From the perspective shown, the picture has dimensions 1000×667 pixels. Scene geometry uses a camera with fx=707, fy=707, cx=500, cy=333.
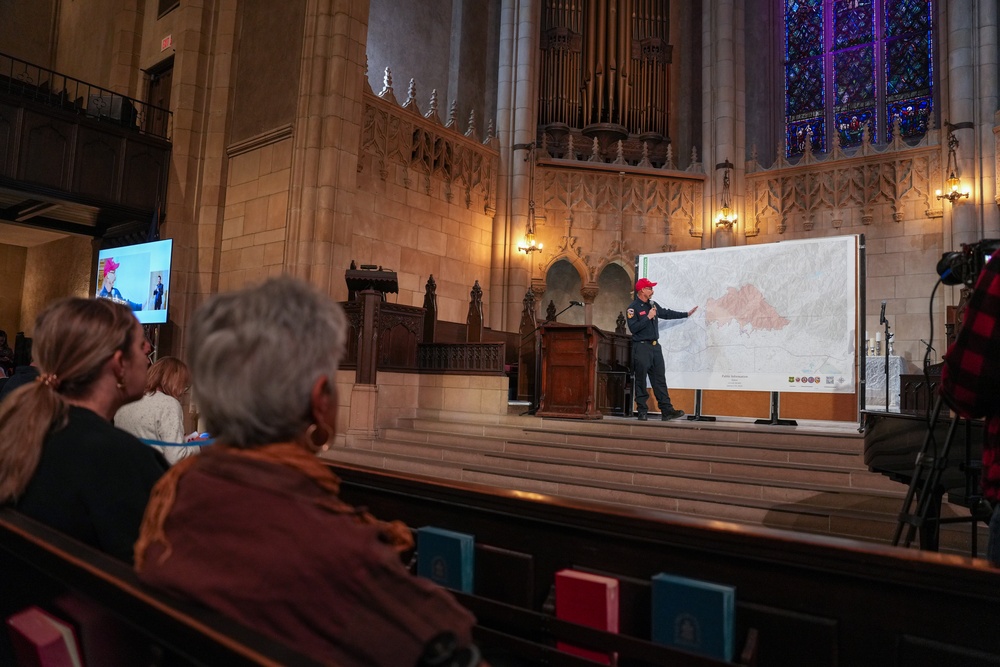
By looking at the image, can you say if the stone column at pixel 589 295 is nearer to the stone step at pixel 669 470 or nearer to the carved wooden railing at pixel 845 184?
the carved wooden railing at pixel 845 184

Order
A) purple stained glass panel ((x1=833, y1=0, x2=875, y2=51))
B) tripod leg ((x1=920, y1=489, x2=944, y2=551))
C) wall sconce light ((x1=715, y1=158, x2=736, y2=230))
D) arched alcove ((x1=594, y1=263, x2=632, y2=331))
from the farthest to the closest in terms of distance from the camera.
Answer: arched alcove ((x1=594, y1=263, x2=632, y2=331))
purple stained glass panel ((x1=833, y1=0, x2=875, y2=51))
wall sconce light ((x1=715, y1=158, x2=736, y2=230))
tripod leg ((x1=920, y1=489, x2=944, y2=551))

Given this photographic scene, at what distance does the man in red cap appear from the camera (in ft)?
23.7

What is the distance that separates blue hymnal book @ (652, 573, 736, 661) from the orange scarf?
0.76 meters

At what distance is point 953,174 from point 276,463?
12126 millimetres

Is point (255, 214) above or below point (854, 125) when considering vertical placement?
below

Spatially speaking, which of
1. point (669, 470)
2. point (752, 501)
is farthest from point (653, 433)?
point (752, 501)

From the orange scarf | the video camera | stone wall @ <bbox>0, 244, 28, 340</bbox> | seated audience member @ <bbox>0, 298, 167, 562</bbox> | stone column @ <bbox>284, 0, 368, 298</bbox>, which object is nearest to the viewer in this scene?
the orange scarf

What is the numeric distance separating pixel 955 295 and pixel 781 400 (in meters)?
4.97

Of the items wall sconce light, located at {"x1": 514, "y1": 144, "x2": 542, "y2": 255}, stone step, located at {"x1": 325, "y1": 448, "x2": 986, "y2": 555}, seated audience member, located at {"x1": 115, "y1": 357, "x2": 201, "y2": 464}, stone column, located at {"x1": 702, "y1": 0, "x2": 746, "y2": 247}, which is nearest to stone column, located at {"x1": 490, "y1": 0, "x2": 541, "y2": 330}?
wall sconce light, located at {"x1": 514, "y1": 144, "x2": 542, "y2": 255}

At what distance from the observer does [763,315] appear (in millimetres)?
6898

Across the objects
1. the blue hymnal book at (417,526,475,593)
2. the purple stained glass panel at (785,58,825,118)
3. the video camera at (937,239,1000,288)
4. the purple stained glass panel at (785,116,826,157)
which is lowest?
the blue hymnal book at (417,526,475,593)

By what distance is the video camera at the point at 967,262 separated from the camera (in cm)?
219

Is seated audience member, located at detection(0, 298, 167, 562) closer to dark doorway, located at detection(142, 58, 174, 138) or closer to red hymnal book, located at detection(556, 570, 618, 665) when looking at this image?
red hymnal book, located at detection(556, 570, 618, 665)

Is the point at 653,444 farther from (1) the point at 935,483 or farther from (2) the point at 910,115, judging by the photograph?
(2) the point at 910,115
